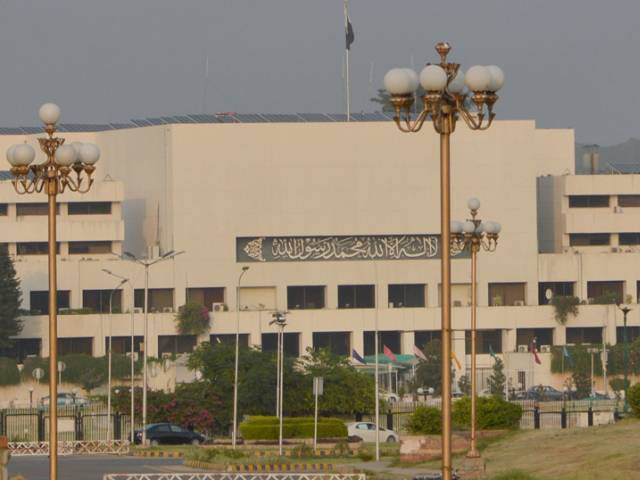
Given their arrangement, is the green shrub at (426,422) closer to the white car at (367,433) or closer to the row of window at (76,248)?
the white car at (367,433)

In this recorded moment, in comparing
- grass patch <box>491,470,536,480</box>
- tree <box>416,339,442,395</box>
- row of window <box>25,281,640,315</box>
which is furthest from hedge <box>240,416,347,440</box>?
row of window <box>25,281,640,315</box>

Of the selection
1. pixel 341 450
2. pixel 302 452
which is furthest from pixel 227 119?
pixel 302 452

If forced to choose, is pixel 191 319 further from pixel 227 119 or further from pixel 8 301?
pixel 227 119

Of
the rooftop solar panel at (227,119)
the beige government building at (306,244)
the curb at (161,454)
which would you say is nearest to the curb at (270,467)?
the curb at (161,454)

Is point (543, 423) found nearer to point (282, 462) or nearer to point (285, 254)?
point (282, 462)

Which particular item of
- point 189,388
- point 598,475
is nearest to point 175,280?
point 189,388

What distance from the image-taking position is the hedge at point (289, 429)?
66062 millimetres

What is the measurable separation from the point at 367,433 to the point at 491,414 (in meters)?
16.2

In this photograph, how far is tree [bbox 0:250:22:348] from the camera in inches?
4269

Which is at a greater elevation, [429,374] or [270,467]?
[429,374]

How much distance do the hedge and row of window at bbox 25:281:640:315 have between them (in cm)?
4929

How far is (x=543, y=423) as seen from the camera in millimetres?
77375

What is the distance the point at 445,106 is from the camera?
2211 centimetres

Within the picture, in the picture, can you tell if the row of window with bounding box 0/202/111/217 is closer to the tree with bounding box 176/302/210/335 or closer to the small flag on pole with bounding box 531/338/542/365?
the tree with bounding box 176/302/210/335
